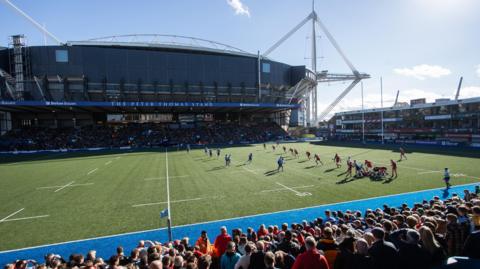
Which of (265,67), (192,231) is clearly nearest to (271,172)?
(192,231)

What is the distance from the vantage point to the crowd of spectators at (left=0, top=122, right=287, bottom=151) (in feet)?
172

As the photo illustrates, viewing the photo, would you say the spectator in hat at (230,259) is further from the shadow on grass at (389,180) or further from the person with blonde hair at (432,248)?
the shadow on grass at (389,180)

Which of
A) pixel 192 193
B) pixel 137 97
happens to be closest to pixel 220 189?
pixel 192 193

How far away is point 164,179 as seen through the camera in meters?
21.8

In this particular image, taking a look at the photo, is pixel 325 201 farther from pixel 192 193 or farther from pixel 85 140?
pixel 85 140

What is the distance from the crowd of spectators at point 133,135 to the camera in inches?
2069

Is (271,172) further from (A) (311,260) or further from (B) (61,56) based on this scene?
(B) (61,56)

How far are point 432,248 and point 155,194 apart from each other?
52.3ft

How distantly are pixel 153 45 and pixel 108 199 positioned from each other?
6456 centimetres

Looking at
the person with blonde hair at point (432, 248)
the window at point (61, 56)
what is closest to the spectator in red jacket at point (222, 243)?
the person with blonde hair at point (432, 248)

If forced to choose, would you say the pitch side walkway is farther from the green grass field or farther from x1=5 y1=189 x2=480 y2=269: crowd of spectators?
x1=5 y1=189 x2=480 y2=269: crowd of spectators

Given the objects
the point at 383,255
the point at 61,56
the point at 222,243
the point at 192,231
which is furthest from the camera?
the point at 61,56

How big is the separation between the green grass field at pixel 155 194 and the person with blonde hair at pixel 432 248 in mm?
9410

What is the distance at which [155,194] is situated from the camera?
1722cm
